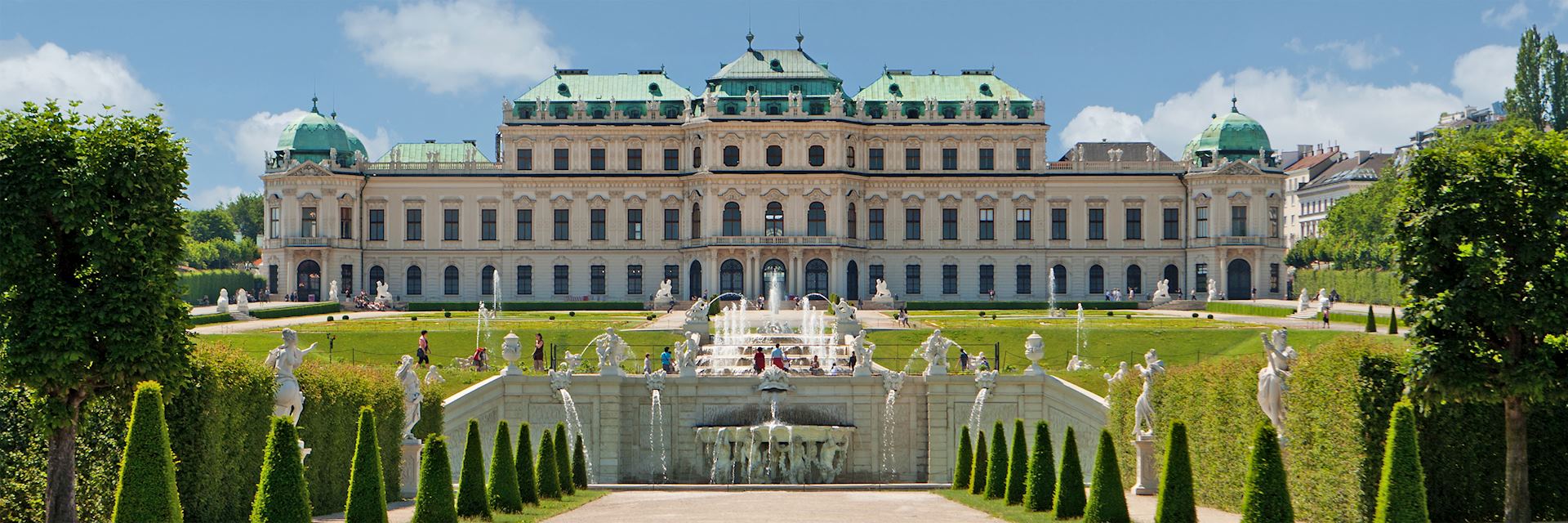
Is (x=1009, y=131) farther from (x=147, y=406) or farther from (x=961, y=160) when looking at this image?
(x=147, y=406)

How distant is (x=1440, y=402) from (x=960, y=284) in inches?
2546

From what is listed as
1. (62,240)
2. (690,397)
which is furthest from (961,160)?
(62,240)

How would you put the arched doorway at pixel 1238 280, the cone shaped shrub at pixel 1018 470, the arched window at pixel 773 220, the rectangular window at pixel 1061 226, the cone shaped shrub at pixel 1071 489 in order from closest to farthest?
the cone shaped shrub at pixel 1071 489, the cone shaped shrub at pixel 1018 470, the arched window at pixel 773 220, the arched doorway at pixel 1238 280, the rectangular window at pixel 1061 226

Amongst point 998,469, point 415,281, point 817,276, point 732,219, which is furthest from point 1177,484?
point 415,281

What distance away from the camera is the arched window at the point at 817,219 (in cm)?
8394

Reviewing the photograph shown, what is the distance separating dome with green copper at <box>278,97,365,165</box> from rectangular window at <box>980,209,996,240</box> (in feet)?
105

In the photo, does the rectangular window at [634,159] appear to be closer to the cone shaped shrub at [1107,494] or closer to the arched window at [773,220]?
the arched window at [773,220]

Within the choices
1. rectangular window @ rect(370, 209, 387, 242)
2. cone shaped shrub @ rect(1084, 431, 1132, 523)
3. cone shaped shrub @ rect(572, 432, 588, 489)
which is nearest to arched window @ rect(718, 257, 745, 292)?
rectangular window @ rect(370, 209, 387, 242)

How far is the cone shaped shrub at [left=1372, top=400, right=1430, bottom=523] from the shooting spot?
20641mm

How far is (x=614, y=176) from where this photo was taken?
86.2 meters

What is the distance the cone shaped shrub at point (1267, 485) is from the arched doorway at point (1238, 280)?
66.6m

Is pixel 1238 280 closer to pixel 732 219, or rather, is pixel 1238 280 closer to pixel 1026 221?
pixel 1026 221

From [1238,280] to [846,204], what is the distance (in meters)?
20.4

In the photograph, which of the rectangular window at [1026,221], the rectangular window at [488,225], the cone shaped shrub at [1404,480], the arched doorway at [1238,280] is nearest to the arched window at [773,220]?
the rectangular window at [1026,221]
